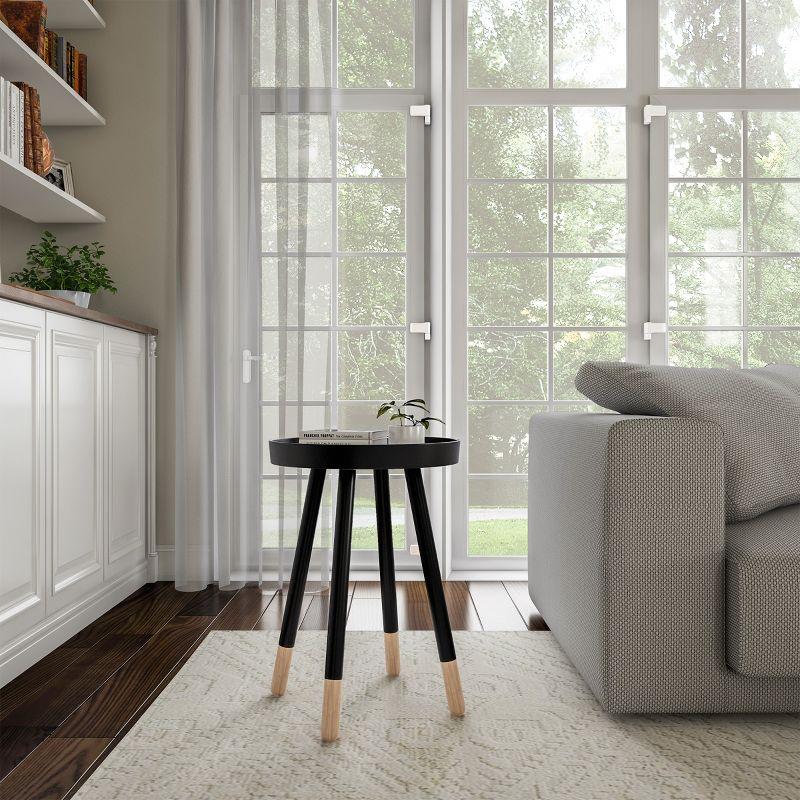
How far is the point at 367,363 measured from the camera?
2.91 m

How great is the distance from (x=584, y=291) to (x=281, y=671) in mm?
1998

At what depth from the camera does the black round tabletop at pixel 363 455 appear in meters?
1.42

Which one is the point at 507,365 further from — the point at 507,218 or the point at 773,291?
the point at 773,291

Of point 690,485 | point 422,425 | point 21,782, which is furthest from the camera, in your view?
point 422,425

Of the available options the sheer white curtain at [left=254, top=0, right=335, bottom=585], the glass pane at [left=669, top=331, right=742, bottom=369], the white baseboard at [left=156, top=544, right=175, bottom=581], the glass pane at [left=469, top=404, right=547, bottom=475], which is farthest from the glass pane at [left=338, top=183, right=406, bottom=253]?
the white baseboard at [left=156, top=544, right=175, bottom=581]

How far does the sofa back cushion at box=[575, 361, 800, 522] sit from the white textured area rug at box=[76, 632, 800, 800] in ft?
1.61

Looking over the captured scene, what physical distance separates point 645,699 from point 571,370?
166cm

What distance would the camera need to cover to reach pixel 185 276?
263 cm

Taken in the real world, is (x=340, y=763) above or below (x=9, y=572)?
below

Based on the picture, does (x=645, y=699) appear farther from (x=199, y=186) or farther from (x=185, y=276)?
(x=199, y=186)

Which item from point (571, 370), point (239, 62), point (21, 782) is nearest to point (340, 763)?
point (21, 782)

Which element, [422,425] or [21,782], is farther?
[422,425]

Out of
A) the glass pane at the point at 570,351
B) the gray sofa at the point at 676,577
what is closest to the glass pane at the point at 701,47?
the glass pane at the point at 570,351

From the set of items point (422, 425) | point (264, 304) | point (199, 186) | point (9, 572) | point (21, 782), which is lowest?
point (21, 782)
